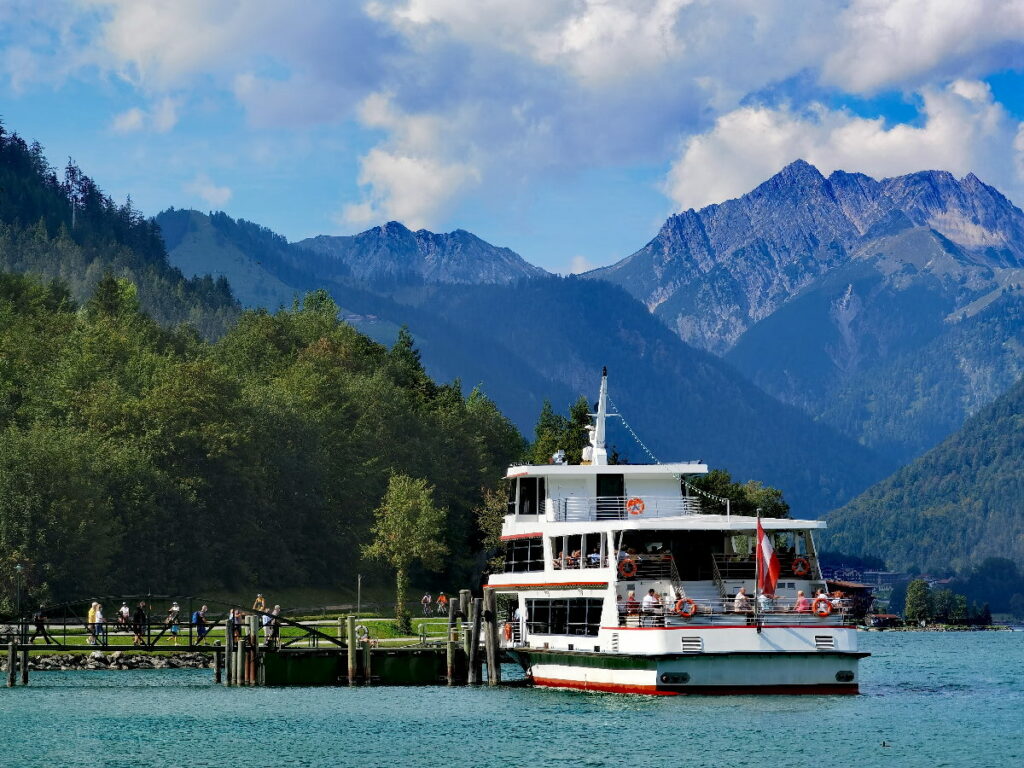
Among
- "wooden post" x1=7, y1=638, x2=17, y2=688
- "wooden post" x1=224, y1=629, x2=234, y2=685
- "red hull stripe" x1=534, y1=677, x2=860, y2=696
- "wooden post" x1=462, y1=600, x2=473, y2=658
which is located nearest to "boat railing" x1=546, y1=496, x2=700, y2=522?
"wooden post" x1=462, y1=600, x2=473, y2=658

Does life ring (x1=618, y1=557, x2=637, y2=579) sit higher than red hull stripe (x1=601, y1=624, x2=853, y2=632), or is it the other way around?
life ring (x1=618, y1=557, x2=637, y2=579)

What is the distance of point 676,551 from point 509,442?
10740 centimetres

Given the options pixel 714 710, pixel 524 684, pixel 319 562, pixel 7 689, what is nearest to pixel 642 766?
pixel 714 710

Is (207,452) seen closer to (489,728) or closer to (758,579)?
(489,728)

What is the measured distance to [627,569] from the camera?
6894cm

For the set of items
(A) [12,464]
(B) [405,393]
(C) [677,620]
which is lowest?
(C) [677,620]

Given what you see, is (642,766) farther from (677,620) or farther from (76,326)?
(76,326)

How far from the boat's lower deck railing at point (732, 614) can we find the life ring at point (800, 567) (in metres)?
2.12

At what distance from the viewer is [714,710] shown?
211 feet

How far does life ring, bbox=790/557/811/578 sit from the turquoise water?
526cm

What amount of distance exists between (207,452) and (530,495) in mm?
59492

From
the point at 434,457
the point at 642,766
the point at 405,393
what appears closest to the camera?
the point at 642,766

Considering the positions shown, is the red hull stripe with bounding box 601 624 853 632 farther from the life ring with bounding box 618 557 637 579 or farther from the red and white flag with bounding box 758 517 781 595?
the life ring with bounding box 618 557 637 579

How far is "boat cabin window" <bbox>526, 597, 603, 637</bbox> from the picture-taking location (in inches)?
2827
